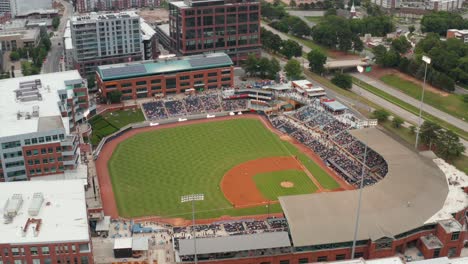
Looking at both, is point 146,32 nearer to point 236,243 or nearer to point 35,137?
point 35,137

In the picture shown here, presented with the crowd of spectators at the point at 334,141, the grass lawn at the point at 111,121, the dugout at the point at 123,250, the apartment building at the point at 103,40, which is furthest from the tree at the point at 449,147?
the apartment building at the point at 103,40

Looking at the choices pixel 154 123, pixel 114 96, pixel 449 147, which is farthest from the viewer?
pixel 114 96

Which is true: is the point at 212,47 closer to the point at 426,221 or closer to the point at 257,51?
the point at 257,51

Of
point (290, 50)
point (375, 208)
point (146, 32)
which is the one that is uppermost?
point (146, 32)

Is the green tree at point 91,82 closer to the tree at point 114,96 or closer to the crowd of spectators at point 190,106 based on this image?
the tree at point 114,96

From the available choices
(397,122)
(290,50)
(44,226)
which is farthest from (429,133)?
(44,226)

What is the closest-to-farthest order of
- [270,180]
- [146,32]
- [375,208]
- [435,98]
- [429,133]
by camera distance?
[375,208] → [270,180] → [429,133] → [435,98] → [146,32]
